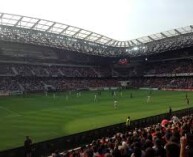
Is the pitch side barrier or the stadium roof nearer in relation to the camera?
the pitch side barrier

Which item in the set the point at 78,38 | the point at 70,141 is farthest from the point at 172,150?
the point at 78,38

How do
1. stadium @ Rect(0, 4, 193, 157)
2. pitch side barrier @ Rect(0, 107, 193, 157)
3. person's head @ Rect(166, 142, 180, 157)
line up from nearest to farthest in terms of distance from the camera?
person's head @ Rect(166, 142, 180, 157) < pitch side barrier @ Rect(0, 107, 193, 157) < stadium @ Rect(0, 4, 193, 157)

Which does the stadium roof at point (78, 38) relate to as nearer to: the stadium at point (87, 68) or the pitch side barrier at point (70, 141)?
the stadium at point (87, 68)

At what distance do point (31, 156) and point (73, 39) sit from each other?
73315mm

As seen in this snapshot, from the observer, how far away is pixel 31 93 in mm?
84000

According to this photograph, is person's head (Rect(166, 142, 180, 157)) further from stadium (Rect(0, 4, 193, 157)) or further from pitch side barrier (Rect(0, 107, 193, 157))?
stadium (Rect(0, 4, 193, 157))

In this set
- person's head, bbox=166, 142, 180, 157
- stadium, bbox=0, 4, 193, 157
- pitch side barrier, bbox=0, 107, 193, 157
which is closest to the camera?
person's head, bbox=166, 142, 180, 157

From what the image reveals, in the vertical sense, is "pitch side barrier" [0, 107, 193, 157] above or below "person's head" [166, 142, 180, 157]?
below

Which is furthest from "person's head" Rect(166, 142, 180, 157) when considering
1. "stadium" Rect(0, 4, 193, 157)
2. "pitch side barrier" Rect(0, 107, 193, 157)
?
"stadium" Rect(0, 4, 193, 157)

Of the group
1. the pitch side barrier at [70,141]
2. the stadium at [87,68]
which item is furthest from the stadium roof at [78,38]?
the pitch side barrier at [70,141]

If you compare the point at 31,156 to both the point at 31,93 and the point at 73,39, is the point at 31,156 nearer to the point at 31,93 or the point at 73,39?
the point at 31,93

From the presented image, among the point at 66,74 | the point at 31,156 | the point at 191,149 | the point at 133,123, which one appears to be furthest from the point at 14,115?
the point at 66,74

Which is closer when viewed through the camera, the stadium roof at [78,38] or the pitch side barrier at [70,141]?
the pitch side barrier at [70,141]

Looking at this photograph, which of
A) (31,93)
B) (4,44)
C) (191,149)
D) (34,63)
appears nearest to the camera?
(191,149)
